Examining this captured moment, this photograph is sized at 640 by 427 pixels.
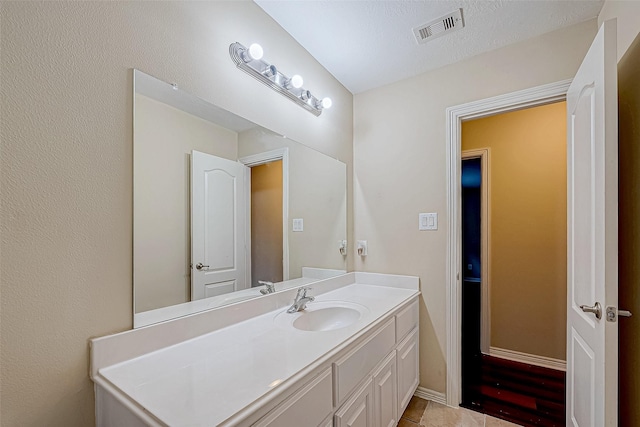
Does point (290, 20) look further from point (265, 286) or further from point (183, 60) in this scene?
point (265, 286)

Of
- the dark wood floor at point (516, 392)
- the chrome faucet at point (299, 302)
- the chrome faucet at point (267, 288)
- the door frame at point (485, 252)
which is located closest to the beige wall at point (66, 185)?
the chrome faucet at point (267, 288)

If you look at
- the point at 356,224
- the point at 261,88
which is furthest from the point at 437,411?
the point at 261,88

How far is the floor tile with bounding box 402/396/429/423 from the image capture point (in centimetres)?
181

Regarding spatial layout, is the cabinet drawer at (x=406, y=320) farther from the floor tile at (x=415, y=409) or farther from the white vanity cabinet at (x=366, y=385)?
the floor tile at (x=415, y=409)

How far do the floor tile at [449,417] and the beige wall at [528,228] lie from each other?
1030mm

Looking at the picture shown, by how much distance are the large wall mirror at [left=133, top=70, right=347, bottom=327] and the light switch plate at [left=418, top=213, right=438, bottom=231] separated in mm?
738

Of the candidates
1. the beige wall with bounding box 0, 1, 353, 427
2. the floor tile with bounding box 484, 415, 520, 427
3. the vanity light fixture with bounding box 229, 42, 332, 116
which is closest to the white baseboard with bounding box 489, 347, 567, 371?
the floor tile with bounding box 484, 415, 520, 427

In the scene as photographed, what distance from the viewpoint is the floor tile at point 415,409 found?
181 centimetres

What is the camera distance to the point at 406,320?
1794 millimetres

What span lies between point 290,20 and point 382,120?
0.97m

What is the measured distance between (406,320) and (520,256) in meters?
1.45

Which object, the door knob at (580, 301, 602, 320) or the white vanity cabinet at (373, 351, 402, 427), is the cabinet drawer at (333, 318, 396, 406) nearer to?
the white vanity cabinet at (373, 351, 402, 427)

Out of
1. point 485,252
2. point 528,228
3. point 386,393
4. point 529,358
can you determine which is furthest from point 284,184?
point 529,358

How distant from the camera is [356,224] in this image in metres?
2.34
